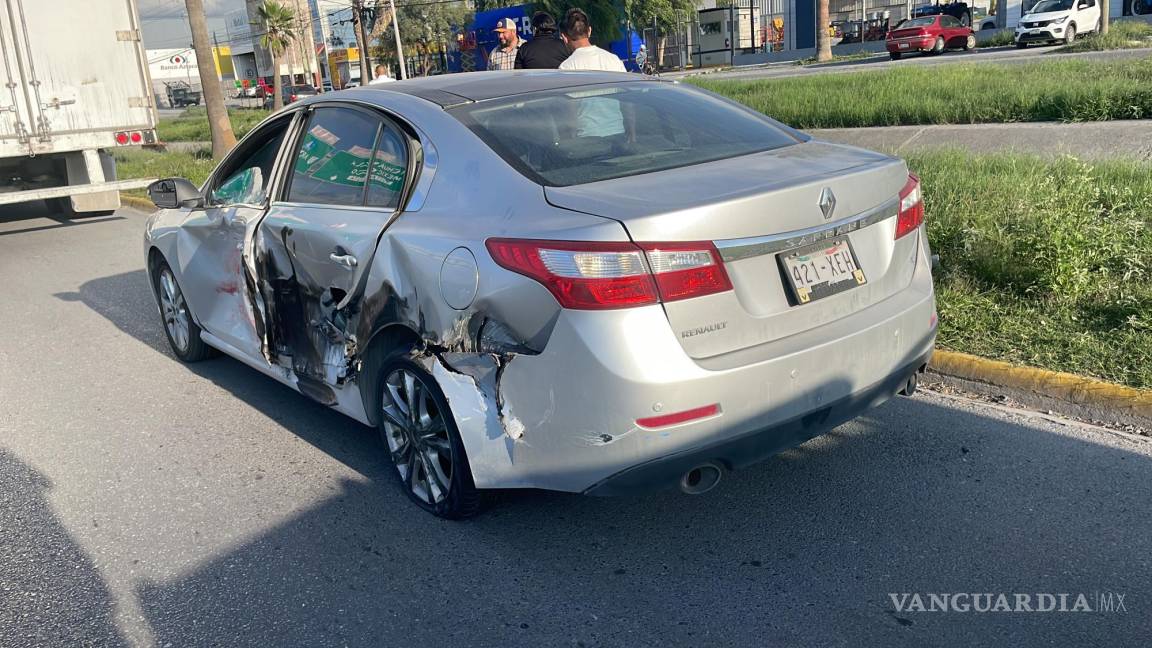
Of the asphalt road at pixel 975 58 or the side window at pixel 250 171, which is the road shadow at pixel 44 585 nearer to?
the side window at pixel 250 171

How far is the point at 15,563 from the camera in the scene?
3699mm

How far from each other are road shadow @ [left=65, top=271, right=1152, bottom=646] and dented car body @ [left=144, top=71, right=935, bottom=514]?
0.35 meters

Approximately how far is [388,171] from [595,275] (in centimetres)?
133

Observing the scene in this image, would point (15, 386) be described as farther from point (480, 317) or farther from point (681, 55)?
point (681, 55)

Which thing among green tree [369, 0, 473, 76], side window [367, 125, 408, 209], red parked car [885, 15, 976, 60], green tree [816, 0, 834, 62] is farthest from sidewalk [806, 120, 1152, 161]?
green tree [369, 0, 473, 76]

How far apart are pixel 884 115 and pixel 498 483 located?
9.81m

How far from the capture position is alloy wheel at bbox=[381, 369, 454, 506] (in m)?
3.63

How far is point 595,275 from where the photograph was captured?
9.46 feet

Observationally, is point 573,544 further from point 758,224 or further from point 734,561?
point 758,224

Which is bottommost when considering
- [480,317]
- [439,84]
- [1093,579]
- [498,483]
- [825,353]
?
[1093,579]

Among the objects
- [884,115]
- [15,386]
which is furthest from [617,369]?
[884,115]

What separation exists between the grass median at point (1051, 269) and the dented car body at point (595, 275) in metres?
1.55

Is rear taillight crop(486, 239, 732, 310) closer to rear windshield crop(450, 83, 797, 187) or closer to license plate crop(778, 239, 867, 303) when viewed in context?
license plate crop(778, 239, 867, 303)

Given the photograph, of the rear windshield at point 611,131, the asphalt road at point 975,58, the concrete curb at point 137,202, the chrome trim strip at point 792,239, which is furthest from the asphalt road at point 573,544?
the asphalt road at point 975,58
